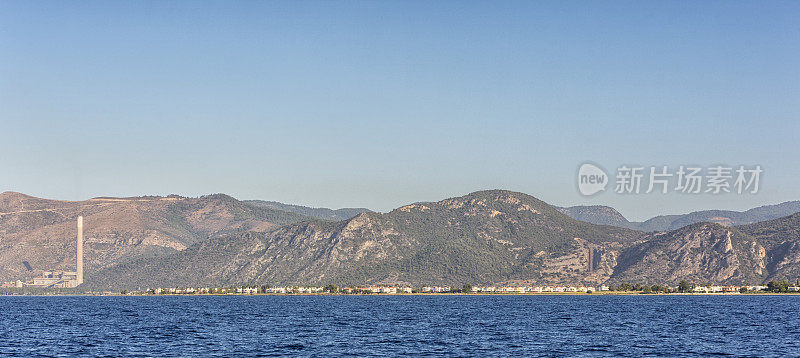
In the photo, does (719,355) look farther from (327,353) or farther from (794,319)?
(794,319)

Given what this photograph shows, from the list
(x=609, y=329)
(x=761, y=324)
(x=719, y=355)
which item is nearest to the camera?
(x=719, y=355)

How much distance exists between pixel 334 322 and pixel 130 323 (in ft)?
140

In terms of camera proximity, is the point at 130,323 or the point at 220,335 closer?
the point at 220,335

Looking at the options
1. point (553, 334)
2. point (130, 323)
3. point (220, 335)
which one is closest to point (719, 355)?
point (553, 334)

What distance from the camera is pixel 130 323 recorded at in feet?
603

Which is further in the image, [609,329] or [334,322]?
[334,322]

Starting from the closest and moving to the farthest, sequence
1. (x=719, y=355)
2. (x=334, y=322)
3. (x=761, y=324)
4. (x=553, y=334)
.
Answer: (x=719, y=355)
(x=553, y=334)
(x=761, y=324)
(x=334, y=322)

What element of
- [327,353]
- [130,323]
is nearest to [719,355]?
[327,353]

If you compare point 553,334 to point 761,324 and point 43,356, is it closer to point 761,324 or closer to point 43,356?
point 761,324

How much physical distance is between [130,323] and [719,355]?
121m

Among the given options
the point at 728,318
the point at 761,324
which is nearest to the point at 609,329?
the point at 761,324

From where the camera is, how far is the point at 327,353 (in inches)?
4478

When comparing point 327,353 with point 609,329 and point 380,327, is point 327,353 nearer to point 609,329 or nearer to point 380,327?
point 380,327

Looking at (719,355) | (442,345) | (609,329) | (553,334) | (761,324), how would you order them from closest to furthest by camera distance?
(719,355)
(442,345)
(553,334)
(609,329)
(761,324)
